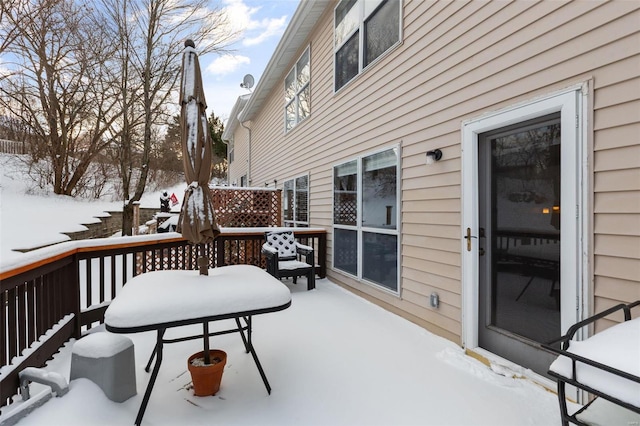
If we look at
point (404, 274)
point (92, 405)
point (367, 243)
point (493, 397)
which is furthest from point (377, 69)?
point (92, 405)

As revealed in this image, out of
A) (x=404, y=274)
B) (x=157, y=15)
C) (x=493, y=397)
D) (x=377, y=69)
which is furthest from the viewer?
(x=157, y=15)

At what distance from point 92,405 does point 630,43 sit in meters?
3.68

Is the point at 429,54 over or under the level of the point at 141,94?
under

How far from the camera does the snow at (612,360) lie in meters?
1.22

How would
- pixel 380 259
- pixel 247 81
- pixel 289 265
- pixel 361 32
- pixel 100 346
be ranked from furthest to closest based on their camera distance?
pixel 247 81
pixel 289 265
pixel 361 32
pixel 380 259
pixel 100 346

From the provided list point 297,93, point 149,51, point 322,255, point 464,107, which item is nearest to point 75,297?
point 322,255

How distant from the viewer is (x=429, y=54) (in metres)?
3.29

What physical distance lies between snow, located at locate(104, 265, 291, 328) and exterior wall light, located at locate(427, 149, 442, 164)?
A: 6.52 ft

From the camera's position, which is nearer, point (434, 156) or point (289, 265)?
point (434, 156)

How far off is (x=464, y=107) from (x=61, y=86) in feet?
36.4

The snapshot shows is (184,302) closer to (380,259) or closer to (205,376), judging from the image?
(205,376)

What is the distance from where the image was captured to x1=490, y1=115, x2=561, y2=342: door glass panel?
2.23 meters

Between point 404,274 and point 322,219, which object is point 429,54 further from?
point 322,219

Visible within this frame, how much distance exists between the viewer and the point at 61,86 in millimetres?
9242
